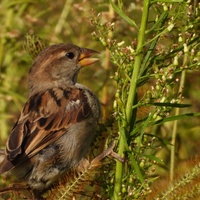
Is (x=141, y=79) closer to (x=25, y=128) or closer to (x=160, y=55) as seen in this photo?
(x=160, y=55)

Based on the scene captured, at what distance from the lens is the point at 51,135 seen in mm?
2297

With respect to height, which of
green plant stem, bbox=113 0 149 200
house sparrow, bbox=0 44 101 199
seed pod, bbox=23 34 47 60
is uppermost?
seed pod, bbox=23 34 47 60

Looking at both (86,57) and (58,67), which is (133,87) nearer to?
(86,57)

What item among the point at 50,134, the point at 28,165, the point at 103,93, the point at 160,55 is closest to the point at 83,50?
the point at 103,93

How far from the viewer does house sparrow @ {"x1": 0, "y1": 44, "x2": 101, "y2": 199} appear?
2.19 metres

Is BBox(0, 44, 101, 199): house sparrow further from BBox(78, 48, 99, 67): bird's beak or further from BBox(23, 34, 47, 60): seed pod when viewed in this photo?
BBox(23, 34, 47, 60): seed pod

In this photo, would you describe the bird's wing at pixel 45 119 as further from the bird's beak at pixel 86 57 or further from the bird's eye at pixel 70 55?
the bird's eye at pixel 70 55

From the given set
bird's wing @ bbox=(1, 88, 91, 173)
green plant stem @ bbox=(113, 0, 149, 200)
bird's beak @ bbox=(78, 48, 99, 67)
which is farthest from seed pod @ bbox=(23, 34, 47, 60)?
green plant stem @ bbox=(113, 0, 149, 200)

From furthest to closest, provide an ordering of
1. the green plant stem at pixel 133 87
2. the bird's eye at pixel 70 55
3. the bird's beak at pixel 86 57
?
1. the bird's eye at pixel 70 55
2. the bird's beak at pixel 86 57
3. the green plant stem at pixel 133 87

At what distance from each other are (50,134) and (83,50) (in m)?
0.87

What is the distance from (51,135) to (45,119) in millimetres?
131

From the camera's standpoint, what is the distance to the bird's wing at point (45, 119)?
2162mm

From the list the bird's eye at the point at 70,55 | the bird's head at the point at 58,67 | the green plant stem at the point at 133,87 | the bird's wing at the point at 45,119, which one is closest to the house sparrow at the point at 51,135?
the bird's wing at the point at 45,119

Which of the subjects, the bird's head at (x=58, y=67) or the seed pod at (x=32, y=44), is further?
the bird's head at (x=58, y=67)
